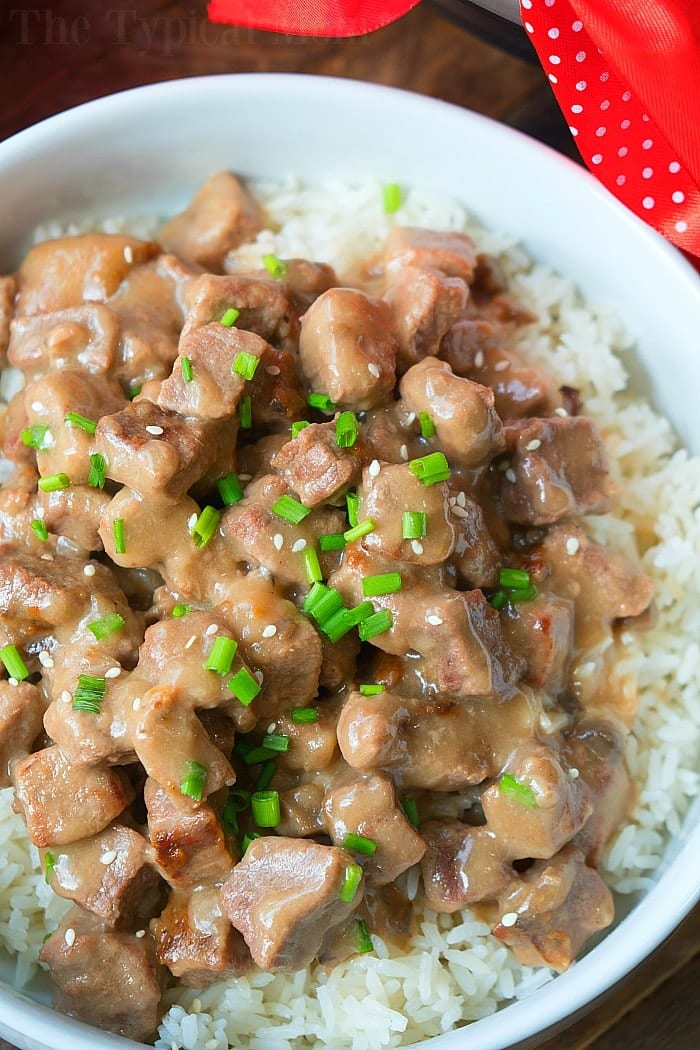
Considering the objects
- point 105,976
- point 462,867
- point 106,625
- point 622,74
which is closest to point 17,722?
point 106,625

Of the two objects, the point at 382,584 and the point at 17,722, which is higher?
the point at 382,584

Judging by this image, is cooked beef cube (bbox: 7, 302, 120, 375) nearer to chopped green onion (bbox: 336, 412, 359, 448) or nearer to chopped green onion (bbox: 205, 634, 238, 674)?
chopped green onion (bbox: 336, 412, 359, 448)

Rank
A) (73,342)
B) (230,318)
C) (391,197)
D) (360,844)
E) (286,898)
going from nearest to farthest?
(286,898) < (360,844) < (230,318) < (73,342) < (391,197)

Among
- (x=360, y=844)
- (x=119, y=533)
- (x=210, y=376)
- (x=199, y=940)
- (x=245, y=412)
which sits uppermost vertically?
(x=210, y=376)

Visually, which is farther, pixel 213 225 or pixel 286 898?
pixel 213 225

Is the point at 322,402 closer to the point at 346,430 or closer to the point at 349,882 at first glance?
the point at 346,430

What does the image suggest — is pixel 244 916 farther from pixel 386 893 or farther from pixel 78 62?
pixel 78 62

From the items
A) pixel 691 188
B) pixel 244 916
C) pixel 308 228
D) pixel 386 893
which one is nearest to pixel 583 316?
pixel 691 188
